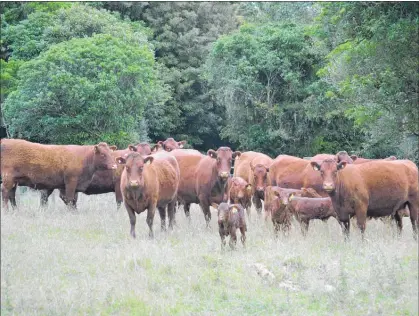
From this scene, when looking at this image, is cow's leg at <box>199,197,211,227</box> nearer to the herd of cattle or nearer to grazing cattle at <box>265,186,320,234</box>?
the herd of cattle

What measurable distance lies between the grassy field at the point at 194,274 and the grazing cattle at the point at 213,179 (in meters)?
2.37

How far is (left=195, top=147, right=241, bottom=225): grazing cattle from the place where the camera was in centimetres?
1538

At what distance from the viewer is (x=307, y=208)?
13.8 meters

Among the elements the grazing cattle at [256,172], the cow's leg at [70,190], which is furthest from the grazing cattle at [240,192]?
the cow's leg at [70,190]

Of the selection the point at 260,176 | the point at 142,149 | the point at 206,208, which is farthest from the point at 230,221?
the point at 142,149

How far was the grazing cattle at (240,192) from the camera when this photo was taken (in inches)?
628

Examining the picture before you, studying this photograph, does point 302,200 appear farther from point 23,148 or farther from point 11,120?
point 11,120

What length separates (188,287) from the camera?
10039 millimetres

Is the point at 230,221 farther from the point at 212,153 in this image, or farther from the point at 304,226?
the point at 212,153

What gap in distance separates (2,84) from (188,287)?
3847 millimetres

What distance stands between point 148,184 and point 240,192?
111 inches

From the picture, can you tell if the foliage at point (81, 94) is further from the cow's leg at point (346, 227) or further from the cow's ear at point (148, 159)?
the cow's leg at point (346, 227)

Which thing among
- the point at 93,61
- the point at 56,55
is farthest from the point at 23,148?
the point at 93,61

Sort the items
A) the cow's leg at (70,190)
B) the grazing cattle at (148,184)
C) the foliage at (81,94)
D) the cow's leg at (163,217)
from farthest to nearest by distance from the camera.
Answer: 1. the foliage at (81,94)
2. the cow's leg at (70,190)
3. the cow's leg at (163,217)
4. the grazing cattle at (148,184)
